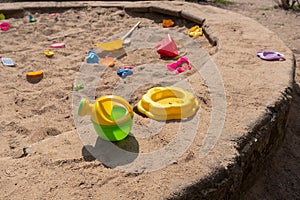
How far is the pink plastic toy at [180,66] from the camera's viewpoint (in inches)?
123

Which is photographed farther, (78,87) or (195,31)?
(195,31)

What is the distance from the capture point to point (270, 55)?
2934mm

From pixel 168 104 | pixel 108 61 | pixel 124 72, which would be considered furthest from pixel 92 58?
pixel 168 104

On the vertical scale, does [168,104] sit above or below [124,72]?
above

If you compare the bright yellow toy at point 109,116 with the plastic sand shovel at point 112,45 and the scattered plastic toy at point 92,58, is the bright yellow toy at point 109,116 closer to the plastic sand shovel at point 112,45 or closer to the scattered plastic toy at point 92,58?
the scattered plastic toy at point 92,58

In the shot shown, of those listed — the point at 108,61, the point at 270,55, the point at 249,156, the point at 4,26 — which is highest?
the point at 270,55

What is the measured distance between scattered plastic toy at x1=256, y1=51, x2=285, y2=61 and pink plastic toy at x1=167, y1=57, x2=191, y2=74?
58cm

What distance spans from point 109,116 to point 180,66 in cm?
145

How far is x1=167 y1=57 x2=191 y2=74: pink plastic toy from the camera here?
10.2 feet

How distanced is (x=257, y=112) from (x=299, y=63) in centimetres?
163

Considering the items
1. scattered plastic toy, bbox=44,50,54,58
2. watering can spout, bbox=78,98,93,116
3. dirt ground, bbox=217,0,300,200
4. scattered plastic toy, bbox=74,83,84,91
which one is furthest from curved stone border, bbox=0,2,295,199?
scattered plastic toy, bbox=44,50,54,58

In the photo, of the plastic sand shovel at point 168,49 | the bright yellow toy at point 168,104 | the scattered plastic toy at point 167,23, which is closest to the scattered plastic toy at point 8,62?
the plastic sand shovel at point 168,49

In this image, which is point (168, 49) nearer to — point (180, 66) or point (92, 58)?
point (180, 66)

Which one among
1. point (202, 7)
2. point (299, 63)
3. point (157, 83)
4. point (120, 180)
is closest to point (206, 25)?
point (202, 7)
